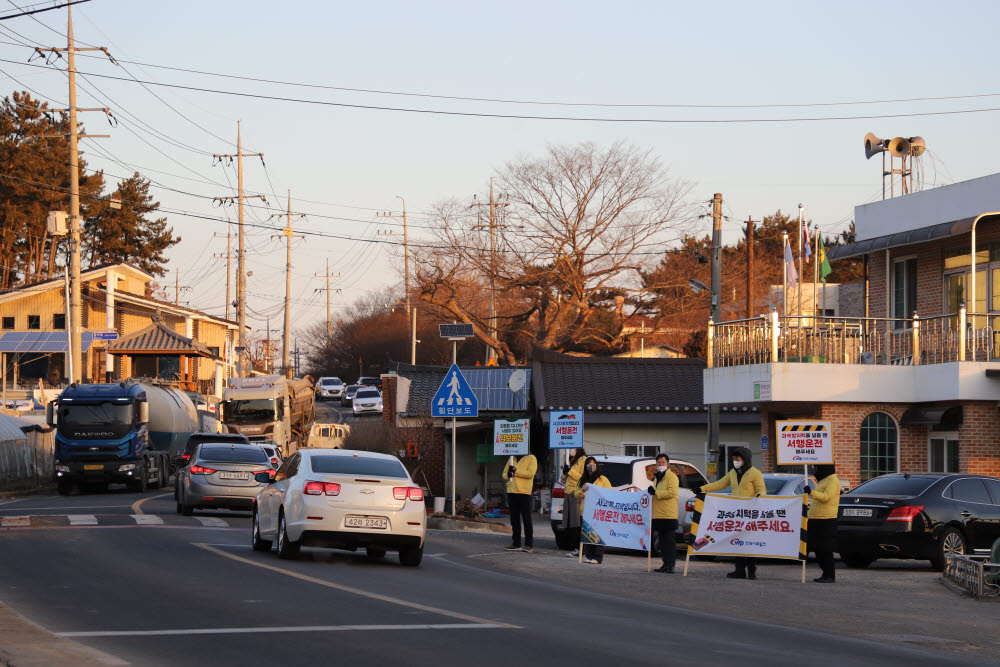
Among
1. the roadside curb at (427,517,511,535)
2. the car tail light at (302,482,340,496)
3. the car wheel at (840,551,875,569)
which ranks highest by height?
the car tail light at (302,482,340,496)

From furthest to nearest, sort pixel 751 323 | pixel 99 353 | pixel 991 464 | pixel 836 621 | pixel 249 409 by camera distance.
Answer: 1. pixel 99 353
2. pixel 249 409
3. pixel 751 323
4. pixel 991 464
5. pixel 836 621

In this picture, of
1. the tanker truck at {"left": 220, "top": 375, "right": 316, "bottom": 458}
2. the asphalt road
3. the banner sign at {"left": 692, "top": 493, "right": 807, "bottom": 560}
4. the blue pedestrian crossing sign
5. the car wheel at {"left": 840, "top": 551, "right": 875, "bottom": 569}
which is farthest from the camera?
the tanker truck at {"left": 220, "top": 375, "right": 316, "bottom": 458}

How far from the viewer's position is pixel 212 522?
2494 cm

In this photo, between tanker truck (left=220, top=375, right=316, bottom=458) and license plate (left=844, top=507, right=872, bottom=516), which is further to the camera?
tanker truck (left=220, top=375, right=316, bottom=458)

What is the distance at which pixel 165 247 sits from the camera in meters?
85.6

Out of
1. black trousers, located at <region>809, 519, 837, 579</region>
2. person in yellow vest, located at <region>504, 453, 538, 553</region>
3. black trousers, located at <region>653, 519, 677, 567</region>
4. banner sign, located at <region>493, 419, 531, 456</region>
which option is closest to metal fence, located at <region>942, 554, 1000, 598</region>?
black trousers, located at <region>809, 519, 837, 579</region>

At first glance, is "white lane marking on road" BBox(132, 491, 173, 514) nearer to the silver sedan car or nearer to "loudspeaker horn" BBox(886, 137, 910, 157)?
the silver sedan car

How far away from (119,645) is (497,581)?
7259 millimetres

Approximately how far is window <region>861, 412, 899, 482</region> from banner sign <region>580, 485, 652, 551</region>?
9.21 meters

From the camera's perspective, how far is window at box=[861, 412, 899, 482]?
87.8 ft

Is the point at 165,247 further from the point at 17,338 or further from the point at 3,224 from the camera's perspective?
the point at 17,338

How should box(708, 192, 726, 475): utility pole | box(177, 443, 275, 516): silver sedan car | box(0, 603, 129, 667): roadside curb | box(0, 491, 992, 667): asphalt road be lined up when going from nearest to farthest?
box(0, 603, 129, 667): roadside curb < box(0, 491, 992, 667): asphalt road < box(177, 443, 275, 516): silver sedan car < box(708, 192, 726, 475): utility pole

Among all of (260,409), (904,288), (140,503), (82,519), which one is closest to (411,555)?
(82,519)

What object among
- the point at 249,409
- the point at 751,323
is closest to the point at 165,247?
the point at 249,409
